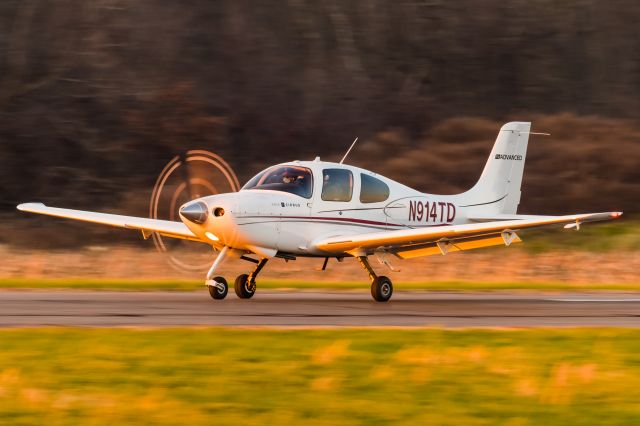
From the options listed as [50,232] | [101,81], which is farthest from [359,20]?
[50,232]

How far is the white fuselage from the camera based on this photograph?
15.7 metres

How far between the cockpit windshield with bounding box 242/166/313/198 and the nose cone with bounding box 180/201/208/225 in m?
1.24

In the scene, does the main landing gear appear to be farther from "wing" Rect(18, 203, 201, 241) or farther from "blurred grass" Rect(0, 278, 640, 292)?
"blurred grass" Rect(0, 278, 640, 292)

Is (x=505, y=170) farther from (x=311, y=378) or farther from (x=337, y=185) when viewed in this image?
(x=311, y=378)

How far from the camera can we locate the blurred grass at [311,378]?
6.84 m

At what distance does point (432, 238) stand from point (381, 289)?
126 centimetres

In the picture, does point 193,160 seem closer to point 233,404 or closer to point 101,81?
point 233,404

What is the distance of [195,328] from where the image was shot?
1105cm

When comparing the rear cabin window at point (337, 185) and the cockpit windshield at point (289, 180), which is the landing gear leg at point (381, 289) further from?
the cockpit windshield at point (289, 180)

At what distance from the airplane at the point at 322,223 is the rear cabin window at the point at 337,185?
0.7 inches

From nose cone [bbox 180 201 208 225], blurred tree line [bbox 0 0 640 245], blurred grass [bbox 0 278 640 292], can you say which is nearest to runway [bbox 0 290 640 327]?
nose cone [bbox 180 201 208 225]

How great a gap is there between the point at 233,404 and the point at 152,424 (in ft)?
2.55

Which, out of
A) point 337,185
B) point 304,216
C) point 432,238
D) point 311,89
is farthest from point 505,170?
point 311,89

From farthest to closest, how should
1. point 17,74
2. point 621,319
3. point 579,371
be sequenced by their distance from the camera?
1. point 17,74
2. point 621,319
3. point 579,371
